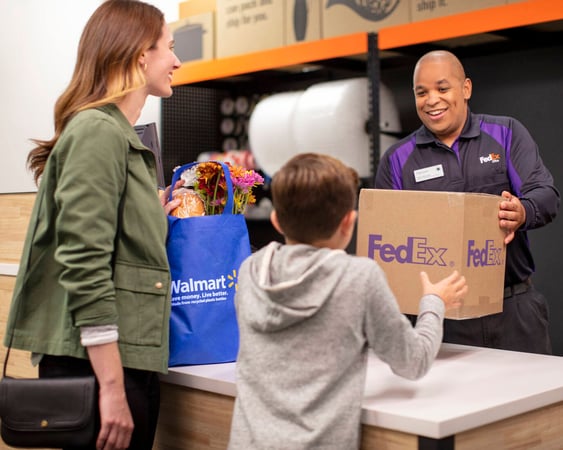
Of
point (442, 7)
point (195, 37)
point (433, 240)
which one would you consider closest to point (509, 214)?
point (433, 240)

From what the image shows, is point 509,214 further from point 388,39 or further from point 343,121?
point 343,121

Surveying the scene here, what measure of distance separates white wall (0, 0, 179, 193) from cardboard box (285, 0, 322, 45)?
1.86 metres

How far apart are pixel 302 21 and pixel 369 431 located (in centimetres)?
266

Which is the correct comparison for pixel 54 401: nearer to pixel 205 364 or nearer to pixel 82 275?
pixel 82 275

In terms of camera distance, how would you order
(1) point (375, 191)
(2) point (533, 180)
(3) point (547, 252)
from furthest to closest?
(3) point (547, 252) < (2) point (533, 180) < (1) point (375, 191)

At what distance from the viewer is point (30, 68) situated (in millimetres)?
5418

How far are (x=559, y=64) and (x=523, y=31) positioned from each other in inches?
11.2

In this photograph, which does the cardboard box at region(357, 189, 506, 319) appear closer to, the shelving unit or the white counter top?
the white counter top

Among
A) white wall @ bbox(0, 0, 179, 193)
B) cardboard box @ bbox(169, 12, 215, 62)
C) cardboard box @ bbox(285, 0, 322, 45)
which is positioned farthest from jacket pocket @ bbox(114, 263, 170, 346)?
white wall @ bbox(0, 0, 179, 193)

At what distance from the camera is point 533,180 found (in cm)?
235

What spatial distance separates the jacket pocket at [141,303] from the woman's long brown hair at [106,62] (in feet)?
1.05

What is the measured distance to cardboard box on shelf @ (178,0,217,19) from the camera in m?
4.19

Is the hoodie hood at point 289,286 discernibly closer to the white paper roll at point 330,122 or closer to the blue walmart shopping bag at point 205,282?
the blue walmart shopping bag at point 205,282

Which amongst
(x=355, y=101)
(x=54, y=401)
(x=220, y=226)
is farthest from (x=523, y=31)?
(x=54, y=401)
